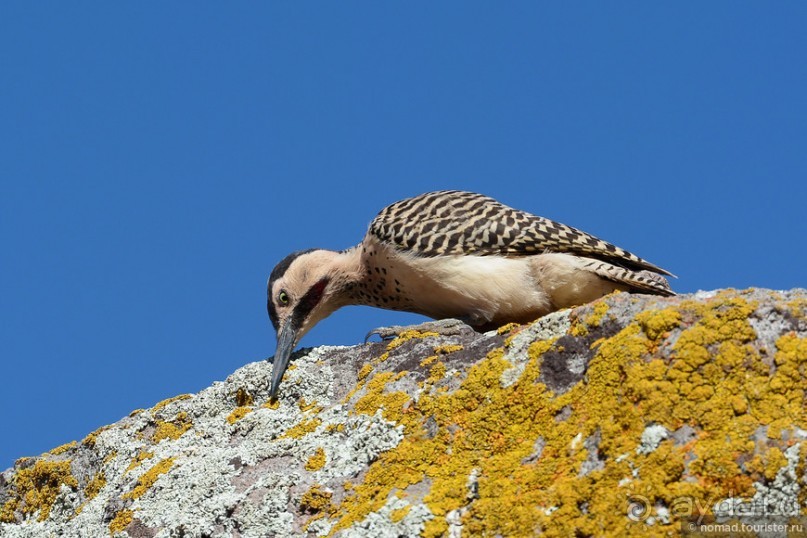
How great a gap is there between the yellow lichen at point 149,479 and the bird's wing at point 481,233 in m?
3.07

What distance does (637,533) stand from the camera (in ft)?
14.2

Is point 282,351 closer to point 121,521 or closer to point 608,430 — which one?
point 121,521

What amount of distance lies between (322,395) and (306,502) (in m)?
1.13

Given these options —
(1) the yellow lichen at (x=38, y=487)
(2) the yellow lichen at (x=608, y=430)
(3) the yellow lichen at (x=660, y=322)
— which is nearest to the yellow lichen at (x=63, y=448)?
(1) the yellow lichen at (x=38, y=487)

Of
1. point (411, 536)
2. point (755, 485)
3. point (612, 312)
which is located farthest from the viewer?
point (612, 312)

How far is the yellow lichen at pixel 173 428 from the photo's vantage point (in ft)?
21.9

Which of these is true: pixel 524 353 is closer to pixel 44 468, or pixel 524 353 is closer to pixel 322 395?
pixel 322 395

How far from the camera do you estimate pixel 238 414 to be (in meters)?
6.50

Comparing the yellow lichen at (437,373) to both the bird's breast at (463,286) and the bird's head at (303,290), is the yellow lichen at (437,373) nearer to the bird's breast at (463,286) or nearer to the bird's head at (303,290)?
the bird's breast at (463,286)

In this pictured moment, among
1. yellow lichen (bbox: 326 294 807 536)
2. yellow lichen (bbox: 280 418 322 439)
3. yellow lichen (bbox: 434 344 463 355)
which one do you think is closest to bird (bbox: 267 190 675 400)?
yellow lichen (bbox: 280 418 322 439)

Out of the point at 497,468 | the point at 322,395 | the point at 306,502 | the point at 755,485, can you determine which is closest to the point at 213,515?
the point at 306,502

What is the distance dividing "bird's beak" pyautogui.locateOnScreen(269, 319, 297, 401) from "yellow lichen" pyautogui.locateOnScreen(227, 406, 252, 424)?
18 centimetres

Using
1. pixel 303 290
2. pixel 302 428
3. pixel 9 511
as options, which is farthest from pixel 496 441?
pixel 303 290

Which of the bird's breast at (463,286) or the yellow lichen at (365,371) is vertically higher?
the bird's breast at (463,286)
